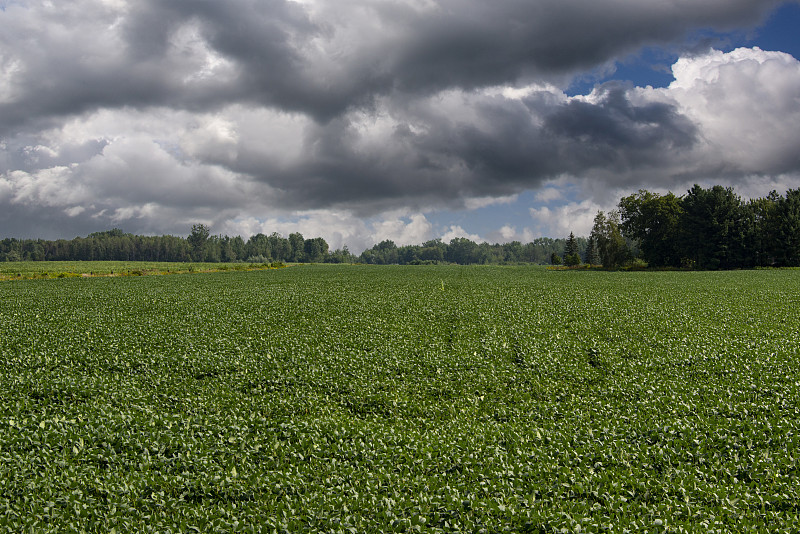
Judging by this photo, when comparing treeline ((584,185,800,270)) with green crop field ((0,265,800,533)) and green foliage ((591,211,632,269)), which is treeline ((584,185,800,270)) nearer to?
green foliage ((591,211,632,269))

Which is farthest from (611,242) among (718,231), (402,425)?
(402,425)

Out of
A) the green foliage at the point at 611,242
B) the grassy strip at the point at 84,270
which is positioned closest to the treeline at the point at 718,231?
the green foliage at the point at 611,242

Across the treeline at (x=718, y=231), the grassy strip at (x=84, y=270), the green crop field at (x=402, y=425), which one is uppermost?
the treeline at (x=718, y=231)

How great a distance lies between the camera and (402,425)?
1384cm

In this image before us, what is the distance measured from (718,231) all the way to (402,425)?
104 m

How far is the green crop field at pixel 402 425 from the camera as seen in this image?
9.50 m

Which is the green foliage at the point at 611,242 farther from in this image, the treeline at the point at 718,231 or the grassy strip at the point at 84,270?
the grassy strip at the point at 84,270

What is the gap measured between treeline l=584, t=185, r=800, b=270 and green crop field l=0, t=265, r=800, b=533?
81220 millimetres

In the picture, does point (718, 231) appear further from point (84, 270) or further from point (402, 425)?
point (84, 270)

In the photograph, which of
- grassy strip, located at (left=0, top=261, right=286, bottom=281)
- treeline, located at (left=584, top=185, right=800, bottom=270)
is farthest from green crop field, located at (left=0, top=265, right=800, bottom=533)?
treeline, located at (left=584, top=185, right=800, bottom=270)

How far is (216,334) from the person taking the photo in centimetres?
2319

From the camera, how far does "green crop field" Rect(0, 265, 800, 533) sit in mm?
9500

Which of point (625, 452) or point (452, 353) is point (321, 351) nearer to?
point (452, 353)

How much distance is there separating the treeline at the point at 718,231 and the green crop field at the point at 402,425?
266 feet
